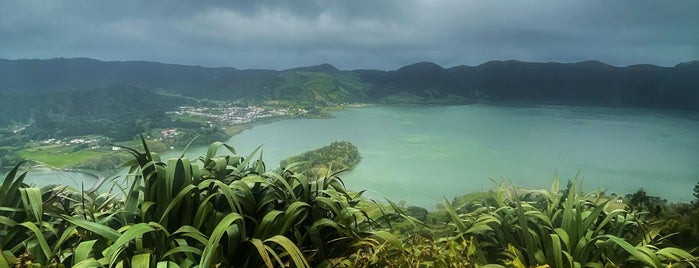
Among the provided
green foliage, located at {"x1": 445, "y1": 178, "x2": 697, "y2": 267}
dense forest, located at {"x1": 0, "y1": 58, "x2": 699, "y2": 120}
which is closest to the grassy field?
dense forest, located at {"x1": 0, "y1": 58, "x2": 699, "y2": 120}

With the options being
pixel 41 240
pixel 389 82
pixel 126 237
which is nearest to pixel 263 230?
pixel 126 237

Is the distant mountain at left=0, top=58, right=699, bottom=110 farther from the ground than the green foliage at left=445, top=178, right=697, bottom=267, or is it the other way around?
the distant mountain at left=0, top=58, right=699, bottom=110

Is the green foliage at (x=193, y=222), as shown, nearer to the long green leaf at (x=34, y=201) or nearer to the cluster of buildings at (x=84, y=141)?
the long green leaf at (x=34, y=201)

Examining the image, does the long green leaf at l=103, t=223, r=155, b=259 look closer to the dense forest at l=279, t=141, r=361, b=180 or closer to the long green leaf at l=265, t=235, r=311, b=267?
the long green leaf at l=265, t=235, r=311, b=267

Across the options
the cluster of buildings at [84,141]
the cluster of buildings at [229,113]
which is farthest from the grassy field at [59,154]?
the cluster of buildings at [229,113]

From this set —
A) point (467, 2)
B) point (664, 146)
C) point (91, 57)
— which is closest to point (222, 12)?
point (91, 57)

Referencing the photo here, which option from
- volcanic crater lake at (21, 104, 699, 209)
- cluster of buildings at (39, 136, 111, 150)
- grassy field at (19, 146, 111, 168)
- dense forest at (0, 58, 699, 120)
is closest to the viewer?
grassy field at (19, 146, 111, 168)

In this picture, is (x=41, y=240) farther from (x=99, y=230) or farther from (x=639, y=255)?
(x=639, y=255)

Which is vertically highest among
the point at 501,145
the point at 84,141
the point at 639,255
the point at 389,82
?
the point at 389,82
